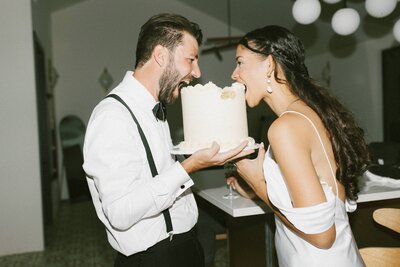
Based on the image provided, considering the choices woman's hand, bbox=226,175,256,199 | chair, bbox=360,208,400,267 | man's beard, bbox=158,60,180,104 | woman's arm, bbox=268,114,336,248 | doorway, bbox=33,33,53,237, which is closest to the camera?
woman's arm, bbox=268,114,336,248

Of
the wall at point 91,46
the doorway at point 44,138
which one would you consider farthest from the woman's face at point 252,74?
the wall at point 91,46

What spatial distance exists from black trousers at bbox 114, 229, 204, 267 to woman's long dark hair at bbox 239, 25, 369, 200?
26.5 inches

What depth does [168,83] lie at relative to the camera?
1810mm

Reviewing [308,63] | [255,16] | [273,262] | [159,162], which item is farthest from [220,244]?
[308,63]

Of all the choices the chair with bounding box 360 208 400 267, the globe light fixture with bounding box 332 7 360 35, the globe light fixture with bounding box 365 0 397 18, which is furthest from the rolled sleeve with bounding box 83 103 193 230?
the globe light fixture with bounding box 332 7 360 35

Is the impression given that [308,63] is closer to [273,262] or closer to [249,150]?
[273,262]

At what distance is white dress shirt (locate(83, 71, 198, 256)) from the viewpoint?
146cm

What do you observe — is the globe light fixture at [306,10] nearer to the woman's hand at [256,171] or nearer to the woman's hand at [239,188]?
the woman's hand at [239,188]

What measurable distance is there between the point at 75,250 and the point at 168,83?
335 centimetres

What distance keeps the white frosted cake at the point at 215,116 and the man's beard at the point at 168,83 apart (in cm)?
13

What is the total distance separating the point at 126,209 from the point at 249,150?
20.6 inches

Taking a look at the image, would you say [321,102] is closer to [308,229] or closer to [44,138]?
[308,229]

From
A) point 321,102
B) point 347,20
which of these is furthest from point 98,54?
point 321,102

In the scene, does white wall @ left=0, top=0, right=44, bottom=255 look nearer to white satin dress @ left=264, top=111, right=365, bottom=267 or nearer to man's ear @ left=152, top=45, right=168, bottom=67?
man's ear @ left=152, top=45, right=168, bottom=67
